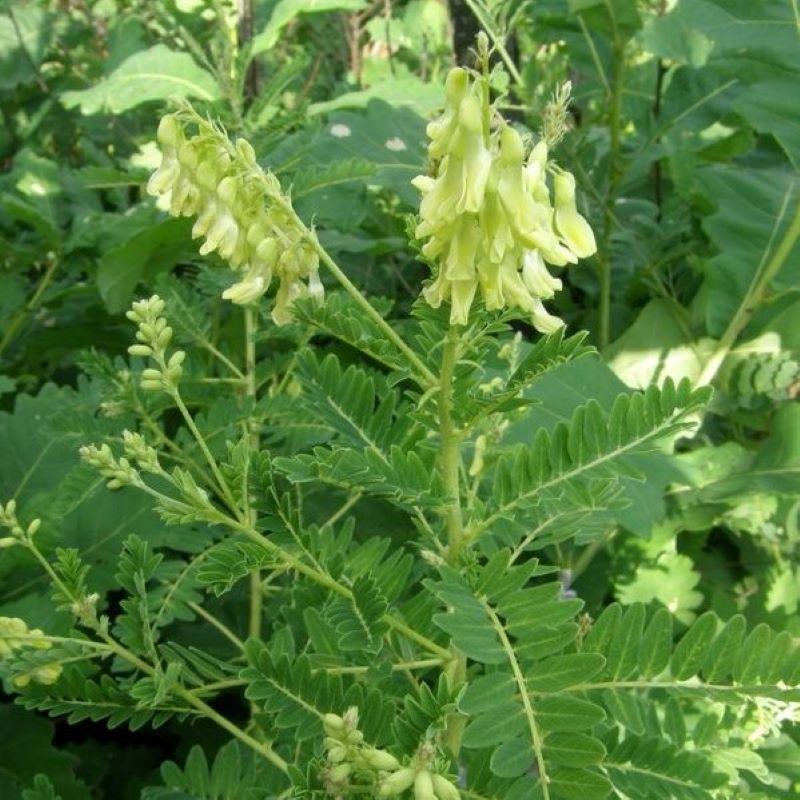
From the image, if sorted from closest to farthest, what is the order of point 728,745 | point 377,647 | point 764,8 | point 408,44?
point 377,647 < point 728,745 < point 764,8 < point 408,44

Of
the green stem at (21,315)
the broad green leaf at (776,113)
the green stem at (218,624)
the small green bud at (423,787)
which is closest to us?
the small green bud at (423,787)

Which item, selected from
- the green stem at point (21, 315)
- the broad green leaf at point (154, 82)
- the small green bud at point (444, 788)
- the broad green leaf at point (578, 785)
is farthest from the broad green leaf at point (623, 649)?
the green stem at point (21, 315)

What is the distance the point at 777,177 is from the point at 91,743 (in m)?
1.33

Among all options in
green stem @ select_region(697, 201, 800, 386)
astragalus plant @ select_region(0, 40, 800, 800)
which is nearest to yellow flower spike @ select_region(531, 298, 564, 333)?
astragalus plant @ select_region(0, 40, 800, 800)

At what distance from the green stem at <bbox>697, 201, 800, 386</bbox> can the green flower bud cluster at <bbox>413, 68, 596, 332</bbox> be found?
0.91 m

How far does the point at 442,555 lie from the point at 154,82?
119 centimetres

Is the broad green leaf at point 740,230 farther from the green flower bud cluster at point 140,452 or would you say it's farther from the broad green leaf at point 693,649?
the green flower bud cluster at point 140,452

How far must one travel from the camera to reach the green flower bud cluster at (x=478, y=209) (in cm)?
65

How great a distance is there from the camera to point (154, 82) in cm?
172

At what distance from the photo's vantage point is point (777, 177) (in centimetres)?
167

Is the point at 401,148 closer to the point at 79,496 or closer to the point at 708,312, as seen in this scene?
the point at 708,312

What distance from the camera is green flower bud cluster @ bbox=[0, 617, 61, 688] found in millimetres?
814

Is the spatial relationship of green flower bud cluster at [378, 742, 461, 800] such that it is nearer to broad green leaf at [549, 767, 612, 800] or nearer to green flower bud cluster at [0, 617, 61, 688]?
broad green leaf at [549, 767, 612, 800]

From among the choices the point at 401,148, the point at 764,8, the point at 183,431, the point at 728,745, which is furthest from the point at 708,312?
the point at 183,431
